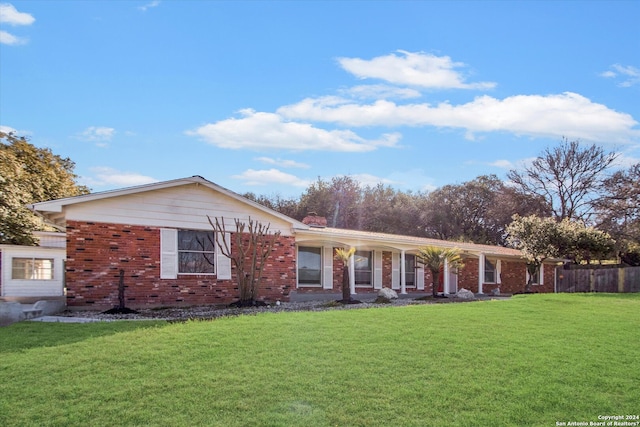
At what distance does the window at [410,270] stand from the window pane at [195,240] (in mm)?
10768

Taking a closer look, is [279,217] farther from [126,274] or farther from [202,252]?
[126,274]

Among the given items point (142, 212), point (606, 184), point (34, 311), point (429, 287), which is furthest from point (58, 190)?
point (606, 184)

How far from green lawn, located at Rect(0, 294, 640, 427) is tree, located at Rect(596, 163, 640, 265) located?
25.0m

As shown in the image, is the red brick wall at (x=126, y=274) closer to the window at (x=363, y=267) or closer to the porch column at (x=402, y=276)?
the window at (x=363, y=267)

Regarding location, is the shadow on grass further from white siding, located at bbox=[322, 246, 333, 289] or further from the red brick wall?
white siding, located at bbox=[322, 246, 333, 289]

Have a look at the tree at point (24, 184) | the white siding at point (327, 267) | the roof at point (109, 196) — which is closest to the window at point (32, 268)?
the roof at point (109, 196)

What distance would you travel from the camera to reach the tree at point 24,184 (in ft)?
76.3

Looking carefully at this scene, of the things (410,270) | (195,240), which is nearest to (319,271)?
(410,270)

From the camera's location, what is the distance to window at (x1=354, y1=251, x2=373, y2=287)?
22.7m

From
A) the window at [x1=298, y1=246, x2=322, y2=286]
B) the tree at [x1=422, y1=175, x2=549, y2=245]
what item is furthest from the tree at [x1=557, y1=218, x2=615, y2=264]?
the tree at [x1=422, y1=175, x2=549, y2=245]

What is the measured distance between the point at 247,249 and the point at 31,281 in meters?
8.12

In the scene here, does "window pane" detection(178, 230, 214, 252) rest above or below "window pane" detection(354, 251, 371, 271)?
above

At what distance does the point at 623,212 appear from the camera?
34.0 metres

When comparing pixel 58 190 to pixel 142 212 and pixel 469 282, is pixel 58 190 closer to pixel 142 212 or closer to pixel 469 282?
pixel 142 212
